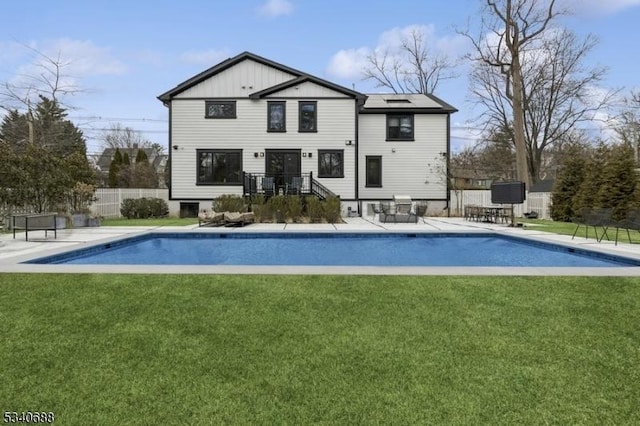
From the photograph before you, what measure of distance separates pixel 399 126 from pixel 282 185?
7.60m

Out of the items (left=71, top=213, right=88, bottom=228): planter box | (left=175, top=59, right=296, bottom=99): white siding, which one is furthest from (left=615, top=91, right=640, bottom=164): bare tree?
(left=71, top=213, right=88, bottom=228): planter box

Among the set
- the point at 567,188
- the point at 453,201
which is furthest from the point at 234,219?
the point at 567,188

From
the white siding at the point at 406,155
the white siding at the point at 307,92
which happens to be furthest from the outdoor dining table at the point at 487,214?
the white siding at the point at 307,92

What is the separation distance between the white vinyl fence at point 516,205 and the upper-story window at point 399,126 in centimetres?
417

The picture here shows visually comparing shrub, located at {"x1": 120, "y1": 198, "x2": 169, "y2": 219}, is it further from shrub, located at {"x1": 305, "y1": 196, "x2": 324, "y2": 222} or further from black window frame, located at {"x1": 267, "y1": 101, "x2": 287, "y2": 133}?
shrub, located at {"x1": 305, "y1": 196, "x2": 324, "y2": 222}

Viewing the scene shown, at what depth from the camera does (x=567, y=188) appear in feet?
60.9

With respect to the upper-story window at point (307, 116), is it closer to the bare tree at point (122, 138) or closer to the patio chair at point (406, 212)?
the patio chair at point (406, 212)

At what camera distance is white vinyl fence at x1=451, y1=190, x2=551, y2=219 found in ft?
67.8

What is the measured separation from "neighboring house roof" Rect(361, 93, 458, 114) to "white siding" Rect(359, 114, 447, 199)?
358 millimetres

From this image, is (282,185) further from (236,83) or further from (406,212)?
(406,212)

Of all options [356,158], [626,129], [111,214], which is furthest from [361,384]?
[626,129]

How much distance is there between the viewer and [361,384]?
2998mm

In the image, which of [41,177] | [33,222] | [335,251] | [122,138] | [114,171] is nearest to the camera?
[335,251]

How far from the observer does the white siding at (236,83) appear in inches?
819
